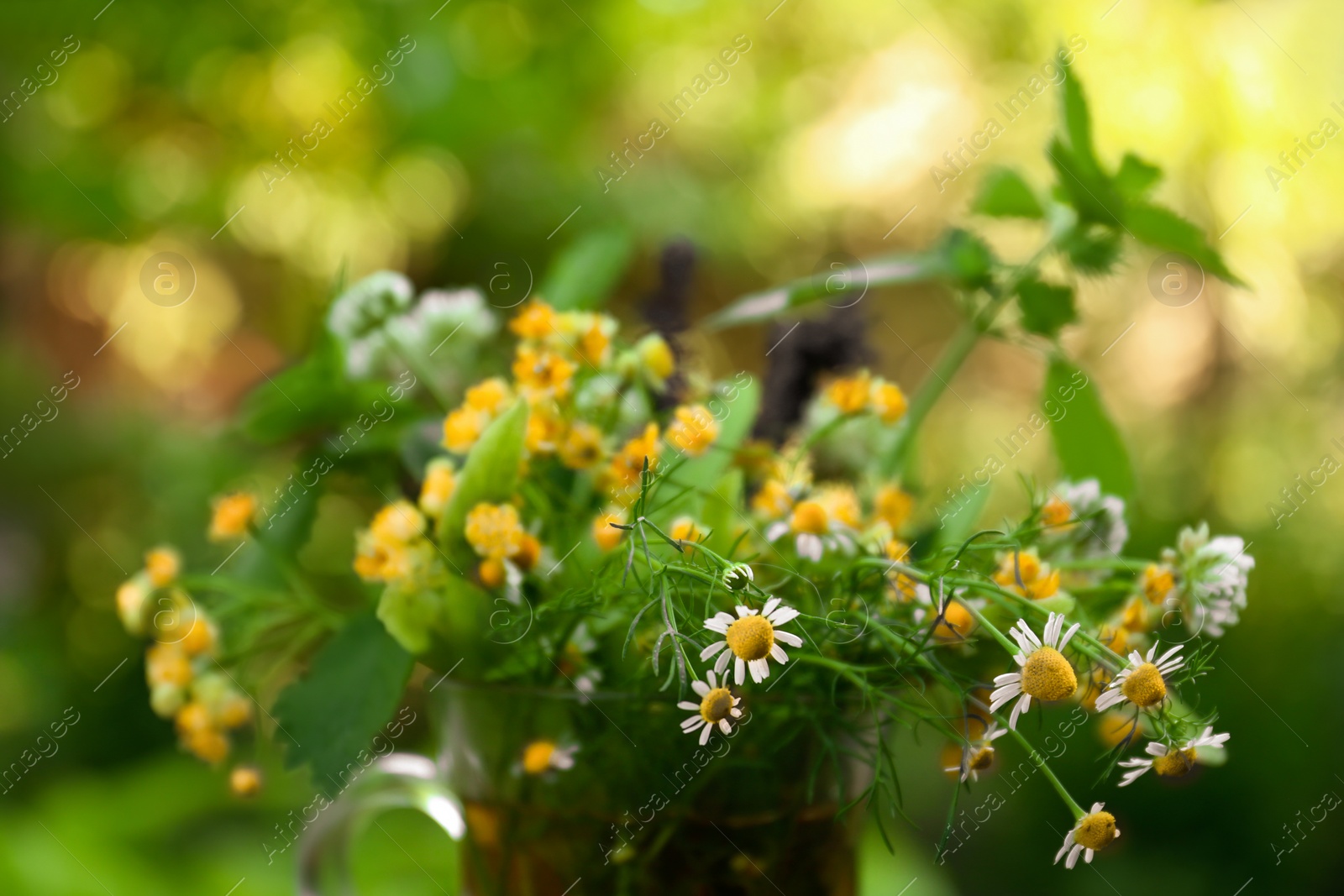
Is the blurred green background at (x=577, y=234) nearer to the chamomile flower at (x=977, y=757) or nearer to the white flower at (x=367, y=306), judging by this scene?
the white flower at (x=367, y=306)

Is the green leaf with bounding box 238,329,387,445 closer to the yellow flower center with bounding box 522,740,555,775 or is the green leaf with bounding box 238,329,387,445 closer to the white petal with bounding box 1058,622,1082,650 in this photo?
the yellow flower center with bounding box 522,740,555,775

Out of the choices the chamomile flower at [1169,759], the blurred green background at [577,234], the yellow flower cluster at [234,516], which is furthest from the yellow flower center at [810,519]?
the blurred green background at [577,234]

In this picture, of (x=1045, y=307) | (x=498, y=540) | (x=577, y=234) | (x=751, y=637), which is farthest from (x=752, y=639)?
(x=577, y=234)

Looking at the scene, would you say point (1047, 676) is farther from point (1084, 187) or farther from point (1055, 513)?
point (1084, 187)

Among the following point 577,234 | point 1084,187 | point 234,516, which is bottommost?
point 1084,187

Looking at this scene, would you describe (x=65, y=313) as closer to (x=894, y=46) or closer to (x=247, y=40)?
(x=247, y=40)
